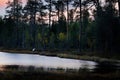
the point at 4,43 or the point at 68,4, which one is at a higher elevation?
the point at 68,4

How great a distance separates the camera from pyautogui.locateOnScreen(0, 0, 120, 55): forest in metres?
55.7

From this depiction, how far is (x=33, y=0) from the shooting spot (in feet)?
330

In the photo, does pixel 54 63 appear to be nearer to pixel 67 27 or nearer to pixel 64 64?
pixel 64 64

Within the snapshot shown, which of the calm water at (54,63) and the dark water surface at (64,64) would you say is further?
the calm water at (54,63)

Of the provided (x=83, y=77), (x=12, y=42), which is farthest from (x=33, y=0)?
(x=83, y=77)

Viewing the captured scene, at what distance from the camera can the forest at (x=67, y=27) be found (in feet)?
183

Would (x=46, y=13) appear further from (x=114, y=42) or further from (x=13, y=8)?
(x=114, y=42)

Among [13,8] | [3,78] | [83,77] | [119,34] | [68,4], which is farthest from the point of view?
[13,8]

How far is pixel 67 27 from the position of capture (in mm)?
85188

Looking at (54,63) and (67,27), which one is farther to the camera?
(67,27)

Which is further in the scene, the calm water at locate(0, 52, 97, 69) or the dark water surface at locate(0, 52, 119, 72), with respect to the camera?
the calm water at locate(0, 52, 97, 69)

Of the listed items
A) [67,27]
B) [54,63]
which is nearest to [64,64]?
[54,63]

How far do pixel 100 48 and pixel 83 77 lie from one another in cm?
3336

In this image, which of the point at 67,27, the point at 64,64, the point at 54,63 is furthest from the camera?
→ the point at 67,27
